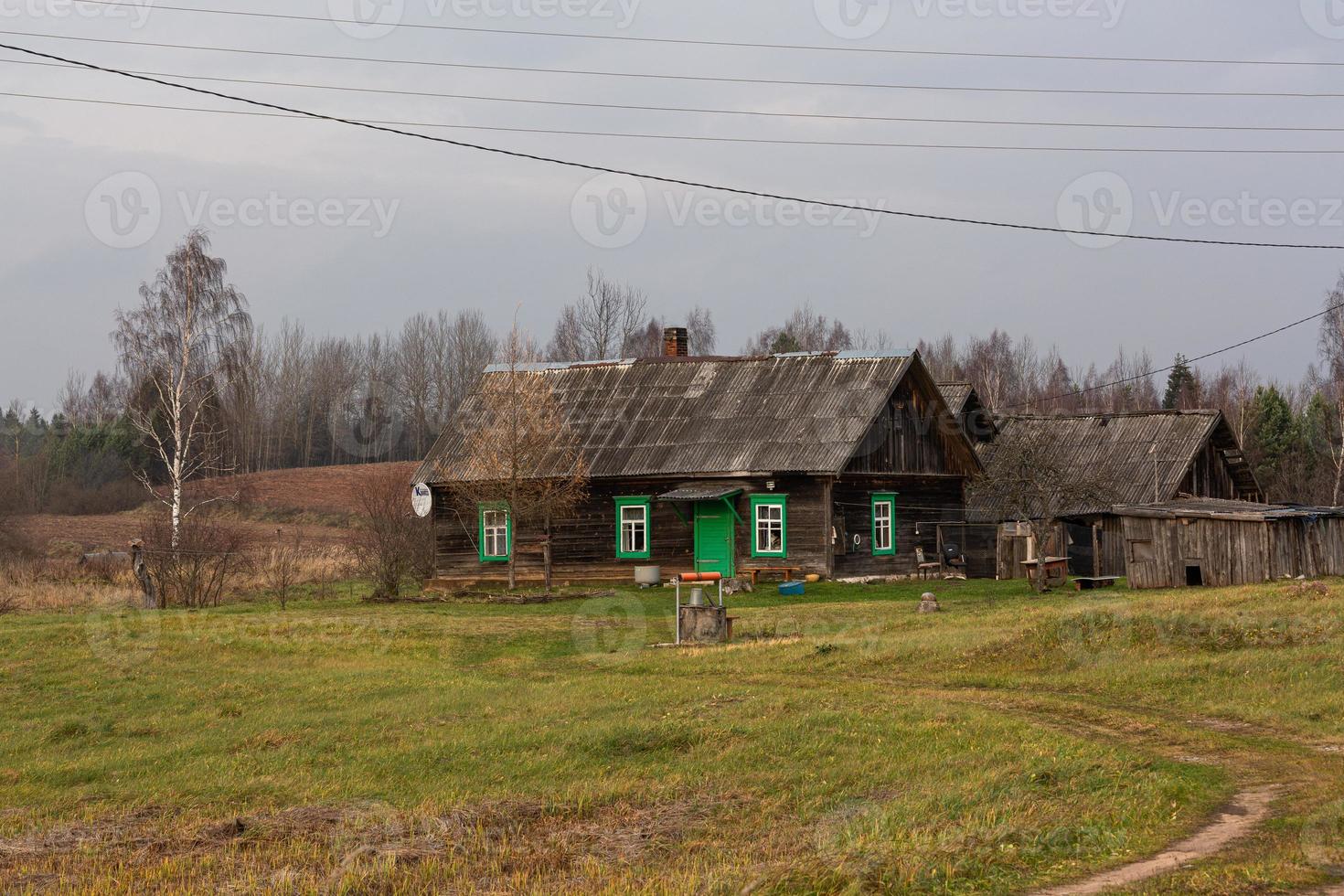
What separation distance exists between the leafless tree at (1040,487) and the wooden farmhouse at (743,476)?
1831 mm

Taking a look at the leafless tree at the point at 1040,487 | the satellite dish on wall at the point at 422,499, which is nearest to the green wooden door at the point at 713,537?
the leafless tree at the point at 1040,487

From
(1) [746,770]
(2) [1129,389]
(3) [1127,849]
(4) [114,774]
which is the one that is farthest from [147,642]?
(2) [1129,389]

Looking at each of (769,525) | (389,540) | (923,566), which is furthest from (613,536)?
(923,566)

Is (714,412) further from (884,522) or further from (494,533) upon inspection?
(494,533)

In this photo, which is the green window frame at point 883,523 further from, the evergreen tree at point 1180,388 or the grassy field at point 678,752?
the evergreen tree at point 1180,388

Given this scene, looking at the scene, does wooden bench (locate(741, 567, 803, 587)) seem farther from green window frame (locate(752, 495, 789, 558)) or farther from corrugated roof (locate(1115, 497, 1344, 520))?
corrugated roof (locate(1115, 497, 1344, 520))

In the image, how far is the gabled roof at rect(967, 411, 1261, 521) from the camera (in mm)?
→ 40000

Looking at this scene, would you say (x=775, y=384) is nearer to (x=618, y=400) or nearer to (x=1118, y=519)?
(x=618, y=400)

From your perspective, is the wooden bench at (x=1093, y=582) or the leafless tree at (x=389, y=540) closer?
the wooden bench at (x=1093, y=582)

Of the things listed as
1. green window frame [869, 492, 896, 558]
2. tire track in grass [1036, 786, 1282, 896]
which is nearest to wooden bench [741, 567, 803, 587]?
green window frame [869, 492, 896, 558]

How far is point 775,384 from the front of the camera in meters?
37.7

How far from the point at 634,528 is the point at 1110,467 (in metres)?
16.1

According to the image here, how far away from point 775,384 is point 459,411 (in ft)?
31.5

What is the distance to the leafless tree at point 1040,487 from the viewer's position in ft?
102
